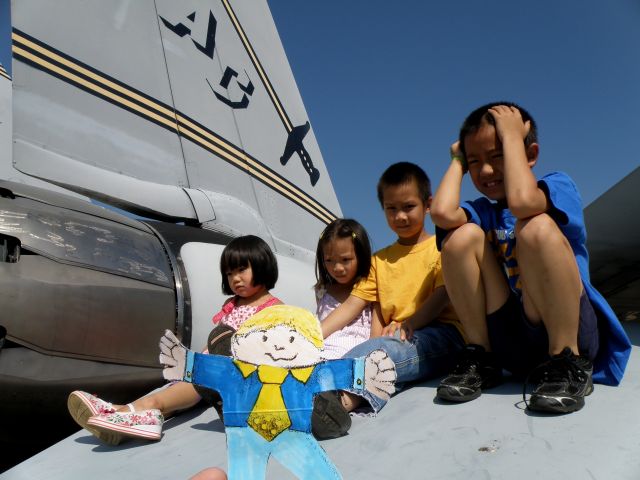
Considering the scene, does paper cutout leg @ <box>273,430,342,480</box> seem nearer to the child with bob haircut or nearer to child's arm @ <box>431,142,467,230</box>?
the child with bob haircut

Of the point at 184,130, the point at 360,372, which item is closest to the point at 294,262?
the point at 184,130

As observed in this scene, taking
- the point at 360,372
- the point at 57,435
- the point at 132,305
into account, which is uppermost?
the point at 132,305

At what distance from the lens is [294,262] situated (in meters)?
2.83

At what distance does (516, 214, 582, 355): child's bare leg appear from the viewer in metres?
1.25

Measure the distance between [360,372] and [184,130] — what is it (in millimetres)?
2240

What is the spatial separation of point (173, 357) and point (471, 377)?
80 centimetres

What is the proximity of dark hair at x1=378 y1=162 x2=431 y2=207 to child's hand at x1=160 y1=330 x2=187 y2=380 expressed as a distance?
3.42ft

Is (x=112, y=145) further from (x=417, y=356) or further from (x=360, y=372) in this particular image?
(x=360, y=372)

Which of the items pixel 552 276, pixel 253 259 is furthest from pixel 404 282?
pixel 552 276

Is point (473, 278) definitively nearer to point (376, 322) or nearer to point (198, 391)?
point (376, 322)

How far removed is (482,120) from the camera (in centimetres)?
144

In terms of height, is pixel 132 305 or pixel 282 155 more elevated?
pixel 282 155

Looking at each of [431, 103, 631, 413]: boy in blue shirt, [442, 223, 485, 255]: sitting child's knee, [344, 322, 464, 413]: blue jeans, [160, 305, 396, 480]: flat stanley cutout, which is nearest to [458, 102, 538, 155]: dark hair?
[431, 103, 631, 413]: boy in blue shirt

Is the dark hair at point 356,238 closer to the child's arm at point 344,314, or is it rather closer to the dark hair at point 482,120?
the child's arm at point 344,314
